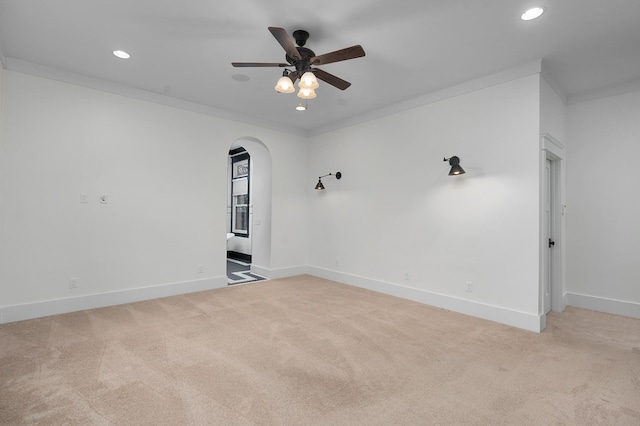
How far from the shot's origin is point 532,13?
2.54m

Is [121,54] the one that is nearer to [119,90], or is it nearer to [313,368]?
[119,90]

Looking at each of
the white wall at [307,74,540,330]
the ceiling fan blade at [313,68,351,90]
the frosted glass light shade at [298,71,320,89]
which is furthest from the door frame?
the frosted glass light shade at [298,71,320,89]

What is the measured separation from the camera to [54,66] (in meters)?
3.59

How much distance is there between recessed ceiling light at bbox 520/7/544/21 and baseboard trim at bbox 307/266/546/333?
2.88 meters

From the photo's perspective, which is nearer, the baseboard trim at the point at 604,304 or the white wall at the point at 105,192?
the white wall at the point at 105,192

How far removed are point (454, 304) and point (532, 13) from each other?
3152 millimetres

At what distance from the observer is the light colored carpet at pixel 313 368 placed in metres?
1.92

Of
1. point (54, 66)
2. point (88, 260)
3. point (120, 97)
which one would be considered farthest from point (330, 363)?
point (54, 66)

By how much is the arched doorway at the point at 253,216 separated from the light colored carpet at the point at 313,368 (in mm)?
2157

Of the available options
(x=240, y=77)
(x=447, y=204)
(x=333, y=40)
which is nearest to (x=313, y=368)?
(x=447, y=204)

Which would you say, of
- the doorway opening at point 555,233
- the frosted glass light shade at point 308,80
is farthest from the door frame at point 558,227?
the frosted glass light shade at point 308,80

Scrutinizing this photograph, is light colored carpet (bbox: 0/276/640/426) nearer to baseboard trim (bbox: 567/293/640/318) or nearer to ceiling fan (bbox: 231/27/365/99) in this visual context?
baseboard trim (bbox: 567/293/640/318)

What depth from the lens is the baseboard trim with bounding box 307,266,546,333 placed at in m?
3.34

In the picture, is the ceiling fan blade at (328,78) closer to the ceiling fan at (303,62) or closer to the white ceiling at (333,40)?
the ceiling fan at (303,62)
